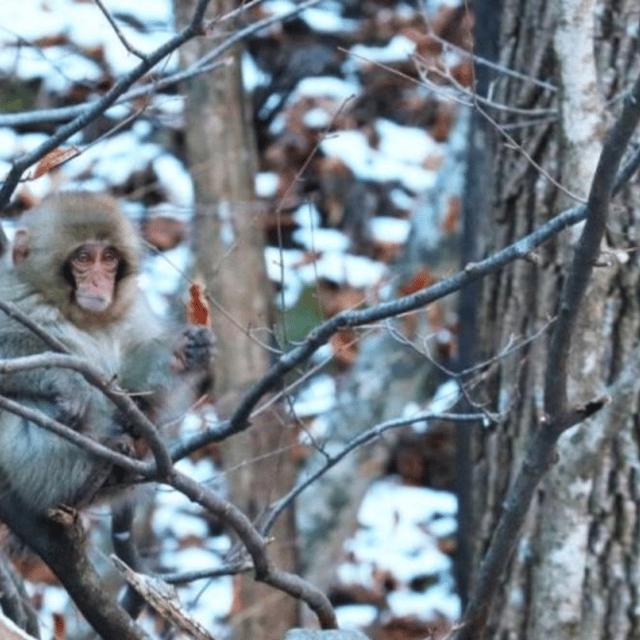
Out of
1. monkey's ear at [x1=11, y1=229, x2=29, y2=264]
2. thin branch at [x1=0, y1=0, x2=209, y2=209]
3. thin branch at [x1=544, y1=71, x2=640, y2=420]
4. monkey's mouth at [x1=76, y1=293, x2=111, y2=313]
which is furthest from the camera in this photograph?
monkey's ear at [x1=11, y1=229, x2=29, y2=264]

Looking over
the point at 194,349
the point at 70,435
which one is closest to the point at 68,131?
the point at 70,435

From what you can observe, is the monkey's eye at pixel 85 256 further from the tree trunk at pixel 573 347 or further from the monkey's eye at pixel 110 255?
the tree trunk at pixel 573 347

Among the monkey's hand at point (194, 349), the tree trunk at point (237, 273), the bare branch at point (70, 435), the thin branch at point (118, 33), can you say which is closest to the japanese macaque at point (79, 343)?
the monkey's hand at point (194, 349)

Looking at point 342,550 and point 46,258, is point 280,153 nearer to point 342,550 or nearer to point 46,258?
point 342,550

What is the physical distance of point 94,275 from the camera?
5.95 metres

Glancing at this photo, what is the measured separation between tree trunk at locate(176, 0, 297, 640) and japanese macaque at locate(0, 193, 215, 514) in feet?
10.6

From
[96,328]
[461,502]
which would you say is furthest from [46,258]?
[461,502]

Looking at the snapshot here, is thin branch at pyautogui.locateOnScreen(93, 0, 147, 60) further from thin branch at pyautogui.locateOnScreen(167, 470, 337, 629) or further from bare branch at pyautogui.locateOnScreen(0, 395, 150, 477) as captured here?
thin branch at pyautogui.locateOnScreen(167, 470, 337, 629)

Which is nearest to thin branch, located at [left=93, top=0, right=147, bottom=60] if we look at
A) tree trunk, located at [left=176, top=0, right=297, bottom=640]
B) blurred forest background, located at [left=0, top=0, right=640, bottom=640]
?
blurred forest background, located at [left=0, top=0, right=640, bottom=640]

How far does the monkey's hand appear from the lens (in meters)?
5.56

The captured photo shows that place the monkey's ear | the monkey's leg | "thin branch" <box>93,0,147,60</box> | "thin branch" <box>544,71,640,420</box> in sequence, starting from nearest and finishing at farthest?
"thin branch" <box>544,71,640,420</box> < "thin branch" <box>93,0,147,60</box> < the monkey's leg < the monkey's ear

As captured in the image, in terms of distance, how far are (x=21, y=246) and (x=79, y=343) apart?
1.15 feet

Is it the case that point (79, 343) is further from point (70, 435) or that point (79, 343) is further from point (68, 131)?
point (70, 435)

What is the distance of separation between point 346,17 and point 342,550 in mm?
3624
